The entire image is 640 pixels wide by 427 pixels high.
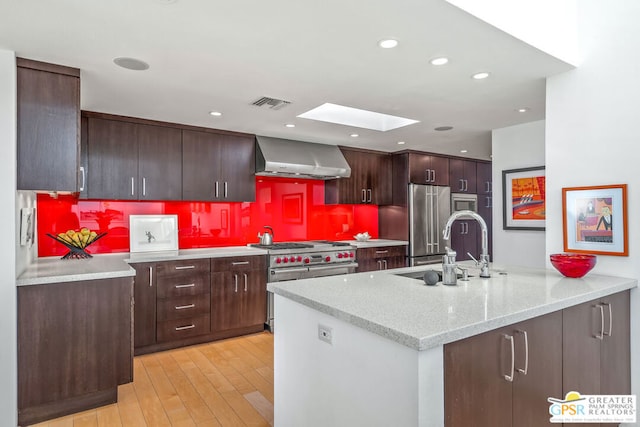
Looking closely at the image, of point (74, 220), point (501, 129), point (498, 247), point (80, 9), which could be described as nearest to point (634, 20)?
point (501, 129)

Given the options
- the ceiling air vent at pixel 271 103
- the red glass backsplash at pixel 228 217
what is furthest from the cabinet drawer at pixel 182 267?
the ceiling air vent at pixel 271 103

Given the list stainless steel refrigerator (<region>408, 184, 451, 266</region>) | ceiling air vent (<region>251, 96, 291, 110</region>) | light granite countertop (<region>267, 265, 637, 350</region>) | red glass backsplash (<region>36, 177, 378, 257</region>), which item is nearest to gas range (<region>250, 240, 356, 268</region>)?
red glass backsplash (<region>36, 177, 378, 257</region>)

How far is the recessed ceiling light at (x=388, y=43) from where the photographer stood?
2111mm

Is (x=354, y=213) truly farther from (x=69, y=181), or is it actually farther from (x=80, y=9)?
(x=80, y=9)

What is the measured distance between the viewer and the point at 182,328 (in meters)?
3.72

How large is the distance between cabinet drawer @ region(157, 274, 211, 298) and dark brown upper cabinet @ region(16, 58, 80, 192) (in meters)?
1.39

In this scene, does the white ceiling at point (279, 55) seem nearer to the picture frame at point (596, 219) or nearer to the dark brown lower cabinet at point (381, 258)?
the picture frame at point (596, 219)

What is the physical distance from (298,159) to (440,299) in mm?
3038

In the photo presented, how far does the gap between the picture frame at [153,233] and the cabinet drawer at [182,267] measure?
48 cm

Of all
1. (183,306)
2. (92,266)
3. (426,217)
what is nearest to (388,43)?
(92,266)

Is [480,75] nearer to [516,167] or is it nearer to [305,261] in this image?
[516,167]

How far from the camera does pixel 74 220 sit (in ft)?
12.2

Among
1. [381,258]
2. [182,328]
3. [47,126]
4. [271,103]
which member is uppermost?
[271,103]

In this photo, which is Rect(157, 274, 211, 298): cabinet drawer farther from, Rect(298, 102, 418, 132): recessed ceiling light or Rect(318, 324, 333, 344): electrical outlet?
Rect(318, 324, 333, 344): electrical outlet
